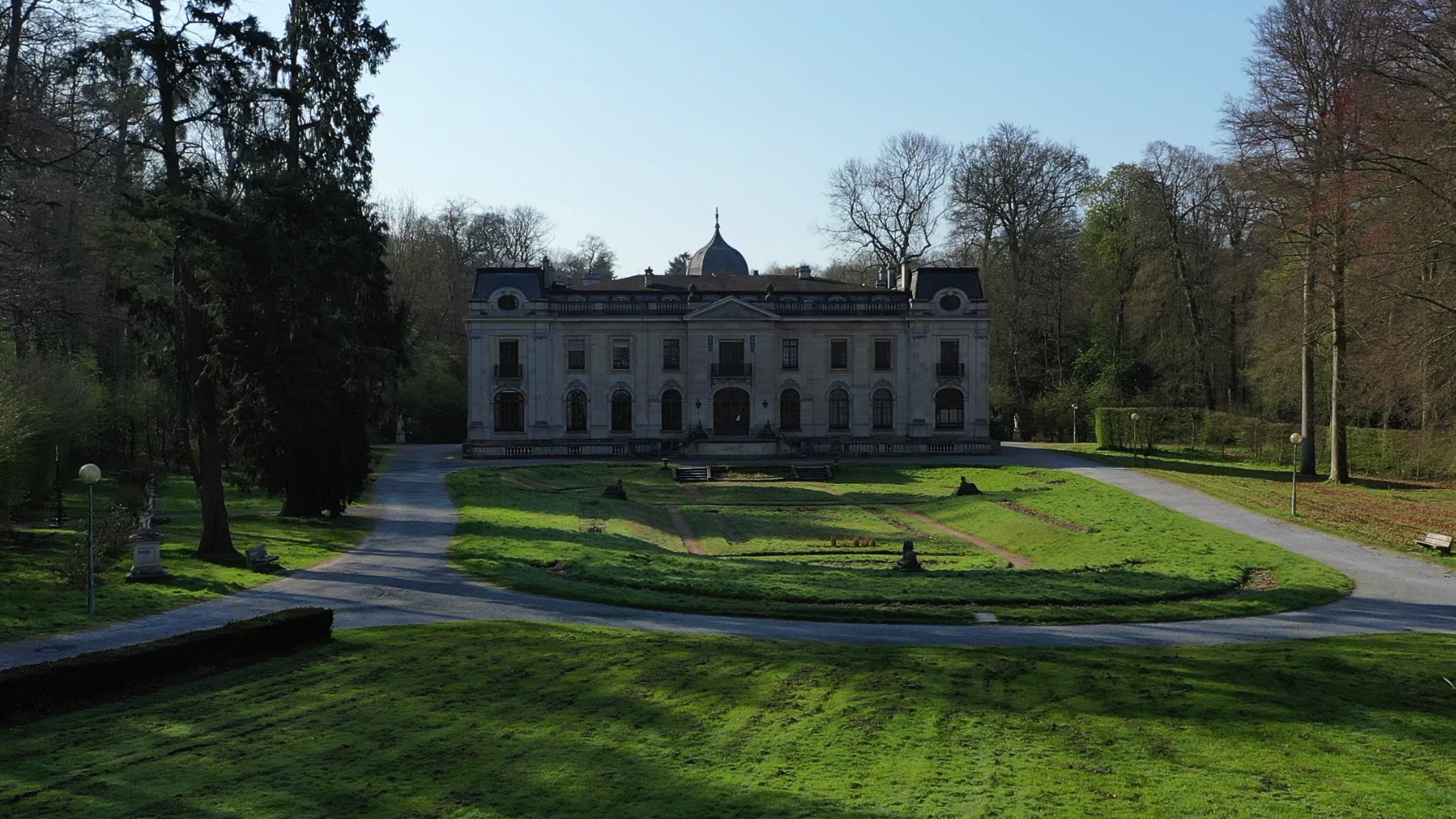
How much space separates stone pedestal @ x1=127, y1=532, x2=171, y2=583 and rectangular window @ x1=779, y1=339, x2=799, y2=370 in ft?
132

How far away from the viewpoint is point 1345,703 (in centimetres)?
1179

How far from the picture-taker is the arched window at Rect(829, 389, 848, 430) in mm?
58156

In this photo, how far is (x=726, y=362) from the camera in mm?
57219

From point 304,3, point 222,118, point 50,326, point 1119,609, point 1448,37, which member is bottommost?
point 1119,609

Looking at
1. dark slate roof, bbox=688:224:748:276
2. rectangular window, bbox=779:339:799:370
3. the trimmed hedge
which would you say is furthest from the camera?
dark slate roof, bbox=688:224:748:276

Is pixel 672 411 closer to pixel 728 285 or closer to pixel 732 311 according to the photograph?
pixel 732 311

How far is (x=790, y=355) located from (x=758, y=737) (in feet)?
157

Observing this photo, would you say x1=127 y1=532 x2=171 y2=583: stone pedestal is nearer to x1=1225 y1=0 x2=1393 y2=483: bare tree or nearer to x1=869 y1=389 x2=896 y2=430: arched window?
x1=1225 y1=0 x2=1393 y2=483: bare tree

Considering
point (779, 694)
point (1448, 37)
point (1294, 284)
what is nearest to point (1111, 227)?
point (1294, 284)

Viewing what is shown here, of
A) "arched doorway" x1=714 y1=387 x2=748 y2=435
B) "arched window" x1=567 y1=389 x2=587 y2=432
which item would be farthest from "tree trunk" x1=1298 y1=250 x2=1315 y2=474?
"arched window" x1=567 y1=389 x2=587 y2=432

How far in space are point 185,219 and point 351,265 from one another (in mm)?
4477

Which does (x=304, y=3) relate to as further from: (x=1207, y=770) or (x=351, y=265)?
(x=1207, y=770)

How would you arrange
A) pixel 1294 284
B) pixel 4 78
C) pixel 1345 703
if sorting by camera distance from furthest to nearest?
pixel 1294 284 → pixel 4 78 → pixel 1345 703

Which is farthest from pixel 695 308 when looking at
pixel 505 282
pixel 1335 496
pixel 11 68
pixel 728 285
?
pixel 11 68
